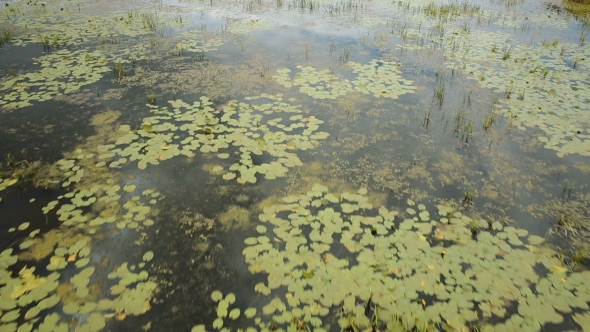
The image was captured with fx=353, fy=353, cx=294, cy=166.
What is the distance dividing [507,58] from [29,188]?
676cm

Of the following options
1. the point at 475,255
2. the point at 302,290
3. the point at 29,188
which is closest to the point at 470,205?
the point at 475,255

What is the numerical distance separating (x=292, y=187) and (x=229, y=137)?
1063 mm

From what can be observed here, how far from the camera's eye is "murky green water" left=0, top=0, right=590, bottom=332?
211 cm

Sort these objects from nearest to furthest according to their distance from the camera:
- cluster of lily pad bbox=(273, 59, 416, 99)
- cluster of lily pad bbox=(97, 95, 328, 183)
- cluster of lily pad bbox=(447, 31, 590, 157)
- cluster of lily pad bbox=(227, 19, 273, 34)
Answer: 1. cluster of lily pad bbox=(97, 95, 328, 183)
2. cluster of lily pad bbox=(447, 31, 590, 157)
3. cluster of lily pad bbox=(273, 59, 416, 99)
4. cluster of lily pad bbox=(227, 19, 273, 34)

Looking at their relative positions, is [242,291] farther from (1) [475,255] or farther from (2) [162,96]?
(2) [162,96]

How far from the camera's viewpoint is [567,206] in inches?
114

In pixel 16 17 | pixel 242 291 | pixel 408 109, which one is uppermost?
pixel 16 17

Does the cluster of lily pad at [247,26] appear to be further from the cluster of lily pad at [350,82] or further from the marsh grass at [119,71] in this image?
the marsh grass at [119,71]

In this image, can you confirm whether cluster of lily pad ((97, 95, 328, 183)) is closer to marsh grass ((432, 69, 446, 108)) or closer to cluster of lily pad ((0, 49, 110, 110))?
cluster of lily pad ((0, 49, 110, 110))

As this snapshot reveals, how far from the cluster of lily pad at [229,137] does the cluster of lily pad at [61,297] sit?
1171 mm

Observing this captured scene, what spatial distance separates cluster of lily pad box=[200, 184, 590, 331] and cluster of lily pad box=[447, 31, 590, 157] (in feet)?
5.96

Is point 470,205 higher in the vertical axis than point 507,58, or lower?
lower

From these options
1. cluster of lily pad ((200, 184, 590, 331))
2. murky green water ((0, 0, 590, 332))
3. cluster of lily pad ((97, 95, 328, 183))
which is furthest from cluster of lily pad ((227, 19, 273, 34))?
cluster of lily pad ((200, 184, 590, 331))

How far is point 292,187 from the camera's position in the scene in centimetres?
308
